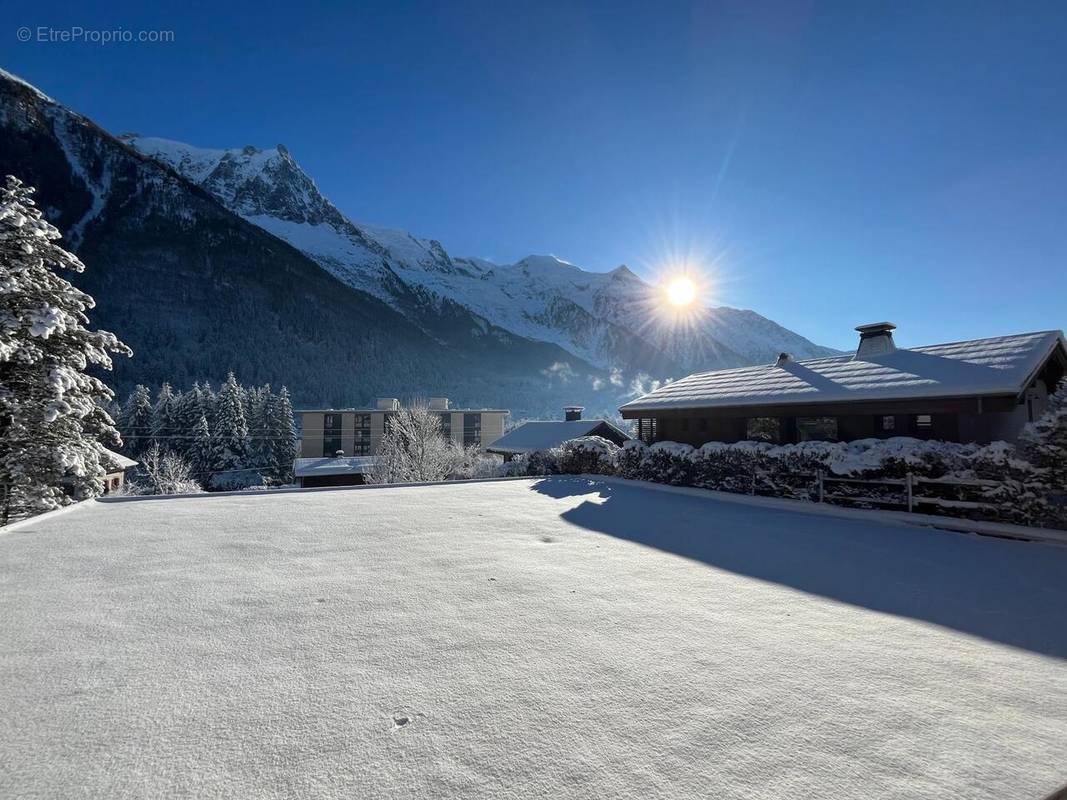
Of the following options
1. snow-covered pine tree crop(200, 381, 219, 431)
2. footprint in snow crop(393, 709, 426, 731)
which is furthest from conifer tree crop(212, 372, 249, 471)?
footprint in snow crop(393, 709, 426, 731)

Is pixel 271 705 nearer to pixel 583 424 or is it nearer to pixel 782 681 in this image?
pixel 782 681

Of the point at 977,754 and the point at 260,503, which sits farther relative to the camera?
the point at 260,503

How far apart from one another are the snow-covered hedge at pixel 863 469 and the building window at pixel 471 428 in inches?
1914

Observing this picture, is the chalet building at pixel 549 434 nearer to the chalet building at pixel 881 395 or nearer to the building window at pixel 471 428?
the chalet building at pixel 881 395

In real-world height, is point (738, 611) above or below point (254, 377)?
below

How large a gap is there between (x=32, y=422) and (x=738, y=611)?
46.3 ft

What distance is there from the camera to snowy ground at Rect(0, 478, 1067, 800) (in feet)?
6.42

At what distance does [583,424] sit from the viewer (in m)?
32.3

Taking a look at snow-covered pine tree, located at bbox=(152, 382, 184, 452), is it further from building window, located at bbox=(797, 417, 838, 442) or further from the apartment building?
building window, located at bbox=(797, 417, 838, 442)

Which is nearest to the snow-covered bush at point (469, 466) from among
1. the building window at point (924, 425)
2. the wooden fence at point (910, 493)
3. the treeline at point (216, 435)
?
the wooden fence at point (910, 493)

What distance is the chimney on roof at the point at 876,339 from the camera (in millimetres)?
14938

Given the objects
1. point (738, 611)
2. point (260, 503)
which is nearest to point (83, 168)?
point (260, 503)

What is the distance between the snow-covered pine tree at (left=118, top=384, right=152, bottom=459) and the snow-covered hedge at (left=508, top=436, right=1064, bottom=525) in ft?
160

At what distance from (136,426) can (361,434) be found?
2153 cm
